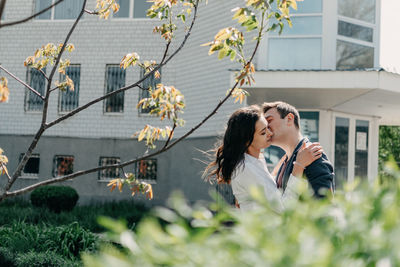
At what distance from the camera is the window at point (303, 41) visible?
13.0 meters

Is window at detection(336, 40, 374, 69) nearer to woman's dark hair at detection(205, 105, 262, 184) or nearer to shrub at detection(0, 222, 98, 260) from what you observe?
shrub at detection(0, 222, 98, 260)

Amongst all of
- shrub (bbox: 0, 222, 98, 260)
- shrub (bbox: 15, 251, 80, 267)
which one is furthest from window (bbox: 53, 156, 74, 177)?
shrub (bbox: 15, 251, 80, 267)

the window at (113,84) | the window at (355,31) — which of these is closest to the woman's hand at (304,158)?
the window at (355,31)

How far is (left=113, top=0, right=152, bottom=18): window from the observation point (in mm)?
18469

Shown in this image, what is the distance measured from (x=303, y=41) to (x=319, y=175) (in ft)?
33.2

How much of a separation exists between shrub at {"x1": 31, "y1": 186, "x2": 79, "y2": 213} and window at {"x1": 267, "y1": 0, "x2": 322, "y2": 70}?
7.11 metres

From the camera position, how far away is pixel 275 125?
402 cm

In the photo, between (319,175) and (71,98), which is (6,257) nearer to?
(319,175)

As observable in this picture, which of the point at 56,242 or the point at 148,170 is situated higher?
the point at 148,170

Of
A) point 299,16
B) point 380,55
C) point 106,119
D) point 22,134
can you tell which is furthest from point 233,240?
point 22,134

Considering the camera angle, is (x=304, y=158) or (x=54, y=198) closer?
(x=304, y=158)

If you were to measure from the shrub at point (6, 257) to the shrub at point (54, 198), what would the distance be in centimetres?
845

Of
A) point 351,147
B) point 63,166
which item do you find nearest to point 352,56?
point 351,147

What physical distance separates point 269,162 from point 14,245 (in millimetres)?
8394
